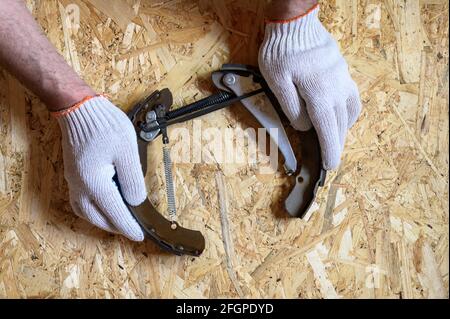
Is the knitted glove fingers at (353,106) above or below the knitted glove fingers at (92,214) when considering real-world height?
above

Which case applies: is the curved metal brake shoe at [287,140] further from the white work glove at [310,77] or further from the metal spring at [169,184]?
the metal spring at [169,184]

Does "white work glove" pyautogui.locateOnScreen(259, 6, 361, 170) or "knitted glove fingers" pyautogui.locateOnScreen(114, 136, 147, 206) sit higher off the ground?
"white work glove" pyautogui.locateOnScreen(259, 6, 361, 170)

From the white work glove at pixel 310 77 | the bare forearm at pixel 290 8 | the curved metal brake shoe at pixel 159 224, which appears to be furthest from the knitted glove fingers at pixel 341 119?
the curved metal brake shoe at pixel 159 224

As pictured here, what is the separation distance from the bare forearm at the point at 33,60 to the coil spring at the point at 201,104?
0.59 feet

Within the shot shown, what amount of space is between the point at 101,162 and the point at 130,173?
6cm

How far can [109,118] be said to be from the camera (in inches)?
39.1

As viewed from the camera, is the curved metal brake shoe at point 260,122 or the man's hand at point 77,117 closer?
the man's hand at point 77,117

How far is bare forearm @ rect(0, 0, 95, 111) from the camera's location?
0.97 m

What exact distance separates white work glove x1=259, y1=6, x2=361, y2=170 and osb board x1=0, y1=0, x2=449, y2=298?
0.29 feet

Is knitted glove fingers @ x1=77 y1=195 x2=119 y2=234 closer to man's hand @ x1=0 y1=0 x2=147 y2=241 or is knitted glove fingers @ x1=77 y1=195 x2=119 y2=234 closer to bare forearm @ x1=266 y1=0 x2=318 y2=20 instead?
man's hand @ x1=0 y1=0 x2=147 y2=241

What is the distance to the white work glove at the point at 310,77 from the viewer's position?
1007 millimetres

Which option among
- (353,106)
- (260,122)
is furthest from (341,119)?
(260,122)

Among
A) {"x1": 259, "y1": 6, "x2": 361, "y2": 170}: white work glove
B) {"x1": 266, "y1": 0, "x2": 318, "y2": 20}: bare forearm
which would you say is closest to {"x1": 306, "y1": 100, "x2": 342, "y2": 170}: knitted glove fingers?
{"x1": 259, "y1": 6, "x2": 361, "y2": 170}: white work glove
